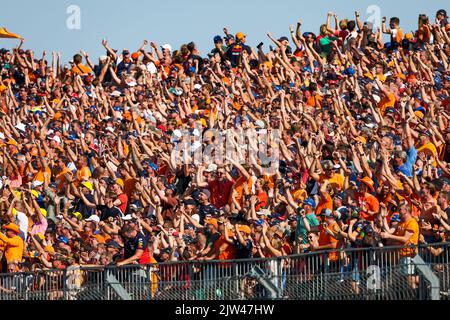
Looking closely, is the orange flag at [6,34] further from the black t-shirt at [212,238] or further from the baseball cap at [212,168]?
the black t-shirt at [212,238]

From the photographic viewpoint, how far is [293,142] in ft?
77.0

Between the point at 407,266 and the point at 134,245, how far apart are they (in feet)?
18.7

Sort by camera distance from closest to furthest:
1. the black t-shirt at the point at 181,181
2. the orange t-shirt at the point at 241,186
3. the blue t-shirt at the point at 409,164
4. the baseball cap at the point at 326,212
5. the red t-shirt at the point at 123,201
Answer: the baseball cap at the point at 326,212 → the blue t-shirt at the point at 409,164 → the orange t-shirt at the point at 241,186 → the red t-shirt at the point at 123,201 → the black t-shirt at the point at 181,181

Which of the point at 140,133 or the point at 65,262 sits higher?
the point at 140,133

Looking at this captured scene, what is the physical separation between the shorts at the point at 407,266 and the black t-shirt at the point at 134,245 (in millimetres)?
5446

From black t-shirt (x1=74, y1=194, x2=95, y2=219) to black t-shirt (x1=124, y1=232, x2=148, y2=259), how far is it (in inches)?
148

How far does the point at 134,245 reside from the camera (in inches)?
795

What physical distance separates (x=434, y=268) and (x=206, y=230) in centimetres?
537

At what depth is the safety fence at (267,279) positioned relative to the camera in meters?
15.3

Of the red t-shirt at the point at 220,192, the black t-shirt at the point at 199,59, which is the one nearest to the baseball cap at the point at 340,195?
the red t-shirt at the point at 220,192

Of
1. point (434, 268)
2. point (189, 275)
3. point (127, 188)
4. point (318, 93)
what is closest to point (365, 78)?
point (318, 93)

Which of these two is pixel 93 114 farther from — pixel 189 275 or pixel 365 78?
pixel 189 275

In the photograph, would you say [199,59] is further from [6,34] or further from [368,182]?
[368,182]

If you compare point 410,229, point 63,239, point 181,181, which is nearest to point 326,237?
point 410,229
